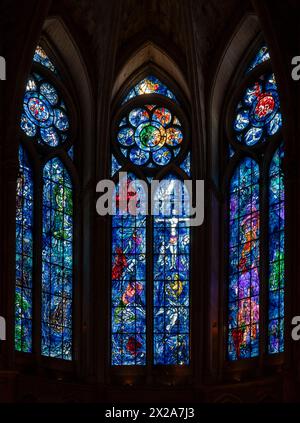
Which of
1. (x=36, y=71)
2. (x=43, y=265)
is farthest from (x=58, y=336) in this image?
(x=36, y=71)

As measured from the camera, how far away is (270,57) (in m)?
33.8

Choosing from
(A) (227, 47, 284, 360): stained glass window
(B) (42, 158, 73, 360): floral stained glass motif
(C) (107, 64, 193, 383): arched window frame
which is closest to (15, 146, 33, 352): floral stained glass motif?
(B) (42, 158, 73, 360): floral stained glass motif

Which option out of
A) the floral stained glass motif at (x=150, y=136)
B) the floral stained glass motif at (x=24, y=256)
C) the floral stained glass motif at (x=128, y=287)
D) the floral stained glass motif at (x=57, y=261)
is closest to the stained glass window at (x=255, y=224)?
the floral stained glass motif at (x=150, y=136)

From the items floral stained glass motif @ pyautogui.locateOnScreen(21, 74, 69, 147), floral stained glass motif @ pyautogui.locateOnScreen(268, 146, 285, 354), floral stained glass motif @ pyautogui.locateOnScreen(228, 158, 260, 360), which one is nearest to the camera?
floral stained glass motif @ pyautogui.locateOnScreen(268, 146, 285, 354)

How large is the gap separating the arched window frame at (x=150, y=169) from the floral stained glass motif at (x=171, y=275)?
0.44 feet

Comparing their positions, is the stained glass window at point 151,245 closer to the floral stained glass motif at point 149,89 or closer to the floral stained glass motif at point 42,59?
the floral stained glass motif at point 149,89

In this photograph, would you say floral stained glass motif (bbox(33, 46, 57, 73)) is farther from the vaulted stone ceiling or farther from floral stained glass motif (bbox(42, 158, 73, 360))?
floral stained glass motif (bbox(42, 158, 73, 360))

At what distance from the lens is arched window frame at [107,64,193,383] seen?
1412 inches

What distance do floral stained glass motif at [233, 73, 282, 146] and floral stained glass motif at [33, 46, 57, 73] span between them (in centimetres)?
393

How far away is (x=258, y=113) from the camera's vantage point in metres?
36.4

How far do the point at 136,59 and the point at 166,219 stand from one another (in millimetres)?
3444

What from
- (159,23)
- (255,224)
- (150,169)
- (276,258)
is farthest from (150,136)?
(276,258)

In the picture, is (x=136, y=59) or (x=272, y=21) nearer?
(x=272, y=21)

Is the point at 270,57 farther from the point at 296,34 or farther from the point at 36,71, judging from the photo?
the point at 36,71
